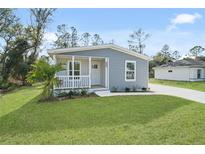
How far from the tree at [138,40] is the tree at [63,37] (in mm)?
13194

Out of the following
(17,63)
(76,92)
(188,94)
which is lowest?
(188,94)

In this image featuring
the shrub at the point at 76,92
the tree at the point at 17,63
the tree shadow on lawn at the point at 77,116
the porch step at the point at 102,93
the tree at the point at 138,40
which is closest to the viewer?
the tree shadow on lawn at the point at 77,116

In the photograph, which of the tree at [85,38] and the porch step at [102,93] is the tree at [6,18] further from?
the porch step at [102,93]

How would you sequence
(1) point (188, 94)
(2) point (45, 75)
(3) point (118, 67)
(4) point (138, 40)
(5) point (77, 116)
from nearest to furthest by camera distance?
1. (5) point (77, 116)
2. (2) point (45, 75)
3. (1) point (188, 94)
4. (3) point (118, 67)
5. (4) point (138, 40)

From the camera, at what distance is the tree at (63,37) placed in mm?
40509

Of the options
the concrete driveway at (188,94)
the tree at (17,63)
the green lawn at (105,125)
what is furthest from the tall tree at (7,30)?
the green lawn at (105,125)

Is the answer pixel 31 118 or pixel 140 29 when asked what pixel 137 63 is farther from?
pixel 140 29

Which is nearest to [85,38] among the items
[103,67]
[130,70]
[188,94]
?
[103,67]

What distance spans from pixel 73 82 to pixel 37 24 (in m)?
20.1

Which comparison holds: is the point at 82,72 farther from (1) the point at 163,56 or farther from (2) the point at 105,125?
(1) the point at 163,56

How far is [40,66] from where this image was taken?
504 inches

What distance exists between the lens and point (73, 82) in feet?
50.5

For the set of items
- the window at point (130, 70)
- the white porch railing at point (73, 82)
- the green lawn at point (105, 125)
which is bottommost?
the green lawn at point (105, 125)

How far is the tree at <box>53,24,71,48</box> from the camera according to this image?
40.5 m
